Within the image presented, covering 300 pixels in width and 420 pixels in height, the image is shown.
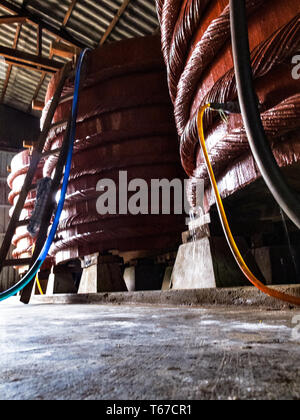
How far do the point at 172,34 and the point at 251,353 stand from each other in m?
1.68

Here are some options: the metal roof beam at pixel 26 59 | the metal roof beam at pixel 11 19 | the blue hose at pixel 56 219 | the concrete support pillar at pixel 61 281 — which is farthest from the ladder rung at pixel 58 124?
the metal roof beam at pixel 11 19

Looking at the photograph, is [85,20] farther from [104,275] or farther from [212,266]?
[212,266]

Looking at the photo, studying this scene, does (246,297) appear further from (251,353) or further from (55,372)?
(55,372)

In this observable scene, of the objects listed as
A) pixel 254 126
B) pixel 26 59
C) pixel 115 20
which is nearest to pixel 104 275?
pixel 254 126

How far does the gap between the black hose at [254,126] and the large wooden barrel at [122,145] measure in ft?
5.84

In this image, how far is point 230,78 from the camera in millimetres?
1211

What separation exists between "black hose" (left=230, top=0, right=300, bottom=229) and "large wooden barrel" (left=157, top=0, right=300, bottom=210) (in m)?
0.32

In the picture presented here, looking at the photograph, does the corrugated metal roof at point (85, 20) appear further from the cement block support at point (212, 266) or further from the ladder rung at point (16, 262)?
the cement block support at point (212, 266)

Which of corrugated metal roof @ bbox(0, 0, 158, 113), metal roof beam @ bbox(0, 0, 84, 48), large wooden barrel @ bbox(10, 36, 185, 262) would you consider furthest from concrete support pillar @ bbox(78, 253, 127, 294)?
metal roof beam @ bbox(0, 0, 84, 48)

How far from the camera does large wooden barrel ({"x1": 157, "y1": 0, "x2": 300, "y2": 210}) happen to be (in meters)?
1.05

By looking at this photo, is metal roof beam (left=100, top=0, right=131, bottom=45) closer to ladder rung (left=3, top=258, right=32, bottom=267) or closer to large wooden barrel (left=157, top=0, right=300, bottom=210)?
large wooden barrel (left=157, top=0, right=300, bottom=210)

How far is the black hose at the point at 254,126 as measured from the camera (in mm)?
696

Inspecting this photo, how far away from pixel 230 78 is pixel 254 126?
563 millimetres

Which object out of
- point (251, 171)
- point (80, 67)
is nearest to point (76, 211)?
point (80, 67)
